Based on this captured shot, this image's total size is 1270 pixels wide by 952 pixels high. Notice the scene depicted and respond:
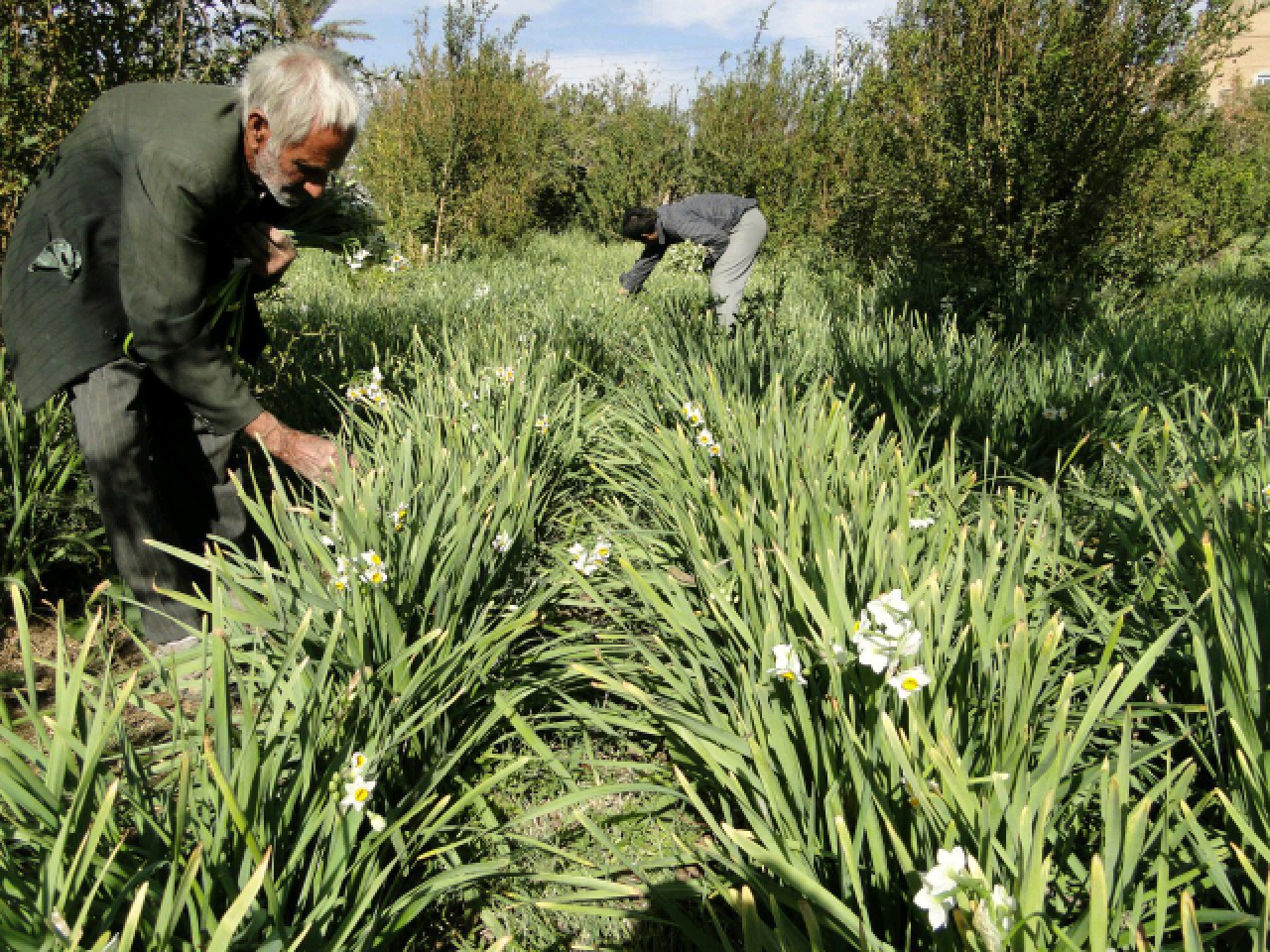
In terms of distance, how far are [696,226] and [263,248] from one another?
396 centimetres

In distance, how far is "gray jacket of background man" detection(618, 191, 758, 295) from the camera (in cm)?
581

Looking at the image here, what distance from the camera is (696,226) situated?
228 inches

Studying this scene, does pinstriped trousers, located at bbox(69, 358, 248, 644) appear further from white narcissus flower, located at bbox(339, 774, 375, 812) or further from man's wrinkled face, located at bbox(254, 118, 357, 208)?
white narcissus flower, located at bbox(339, 774, 375, 812)

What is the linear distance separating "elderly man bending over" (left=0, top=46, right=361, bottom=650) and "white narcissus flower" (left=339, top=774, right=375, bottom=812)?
0.96 metres

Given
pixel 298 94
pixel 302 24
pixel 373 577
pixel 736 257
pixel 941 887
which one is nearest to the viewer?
pixel 941 887

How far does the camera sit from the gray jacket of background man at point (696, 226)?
5809 mm

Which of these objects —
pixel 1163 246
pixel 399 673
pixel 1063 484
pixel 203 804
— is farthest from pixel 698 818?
pixel 1163 246

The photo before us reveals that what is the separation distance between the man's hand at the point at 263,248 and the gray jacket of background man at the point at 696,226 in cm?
364

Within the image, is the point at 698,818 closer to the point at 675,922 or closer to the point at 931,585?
the point at 675,922

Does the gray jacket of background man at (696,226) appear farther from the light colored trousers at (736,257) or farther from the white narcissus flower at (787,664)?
the white narcissus flower at (787,664)

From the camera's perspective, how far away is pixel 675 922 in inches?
49.9

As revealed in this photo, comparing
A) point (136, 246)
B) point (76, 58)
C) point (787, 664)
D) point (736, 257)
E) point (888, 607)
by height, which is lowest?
point (787, 664)

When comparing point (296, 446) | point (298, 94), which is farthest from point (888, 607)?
point (298, 94)

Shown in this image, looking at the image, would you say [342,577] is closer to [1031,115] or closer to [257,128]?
[257,128]
